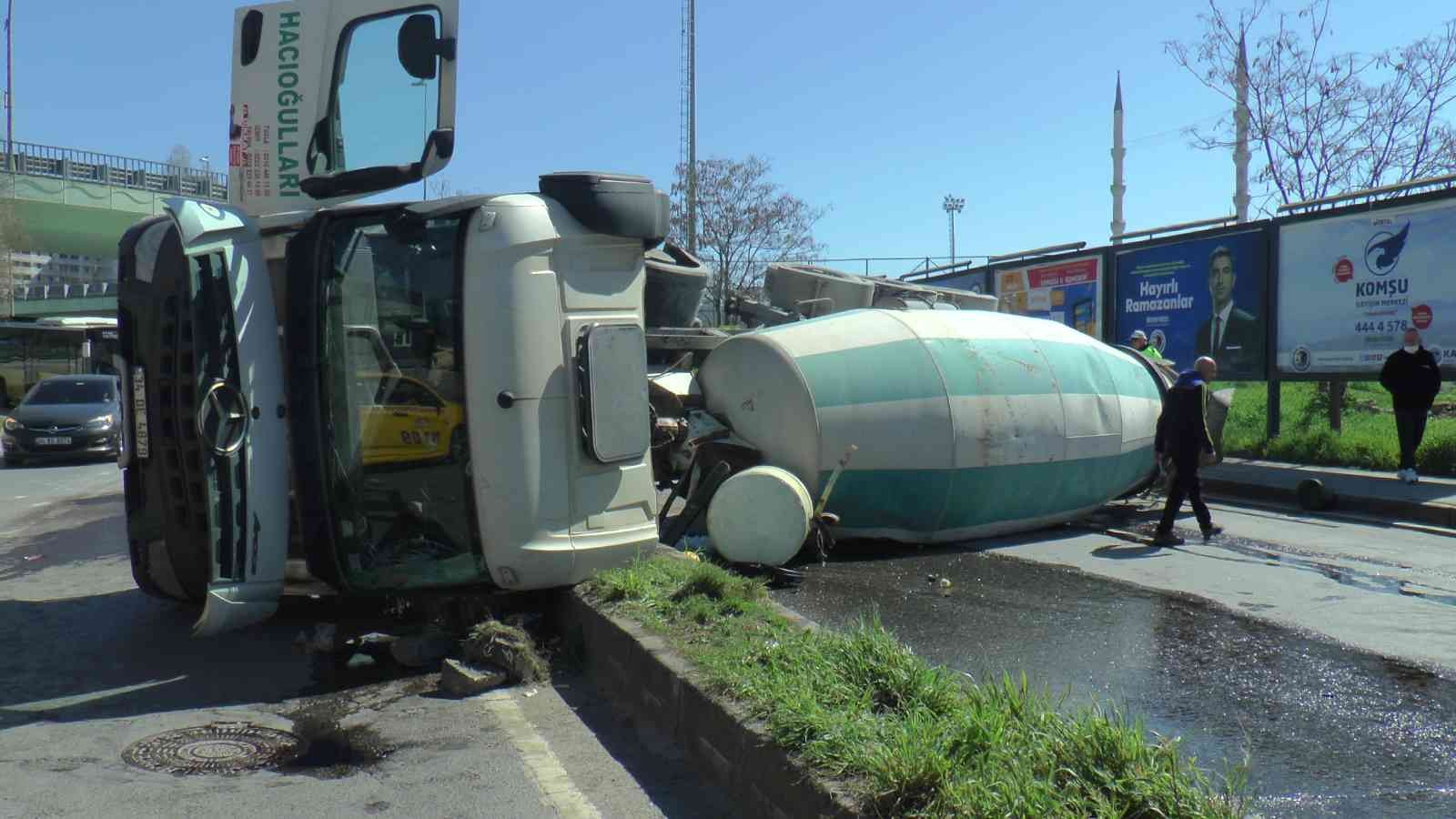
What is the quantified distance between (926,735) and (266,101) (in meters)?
6.28

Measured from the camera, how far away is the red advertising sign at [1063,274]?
1884cm

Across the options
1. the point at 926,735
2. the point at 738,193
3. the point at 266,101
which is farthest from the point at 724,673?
the point at 738,193

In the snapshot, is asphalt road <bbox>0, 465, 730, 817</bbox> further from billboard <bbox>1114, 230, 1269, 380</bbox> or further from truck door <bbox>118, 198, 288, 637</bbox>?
billboard <bbox>1114, 230, 1269, 380</bbox>

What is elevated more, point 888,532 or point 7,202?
point 7,202

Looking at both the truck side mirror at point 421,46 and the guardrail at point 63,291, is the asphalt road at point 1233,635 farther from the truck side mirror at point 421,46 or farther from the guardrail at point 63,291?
the guardrail at point 63,291

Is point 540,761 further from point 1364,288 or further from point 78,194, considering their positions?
point 78,194

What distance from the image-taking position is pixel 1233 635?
6453 mm

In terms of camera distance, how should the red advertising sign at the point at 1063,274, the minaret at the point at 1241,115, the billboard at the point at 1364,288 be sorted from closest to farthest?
the billboard at the point at 1364,288
the red advertising sign at the point at 1063,274
the minaret at the point at 1241,115

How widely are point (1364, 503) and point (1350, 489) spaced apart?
595mm

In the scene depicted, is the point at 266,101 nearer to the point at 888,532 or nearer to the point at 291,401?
the point at 291,401

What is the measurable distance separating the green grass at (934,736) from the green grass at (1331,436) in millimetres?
12185

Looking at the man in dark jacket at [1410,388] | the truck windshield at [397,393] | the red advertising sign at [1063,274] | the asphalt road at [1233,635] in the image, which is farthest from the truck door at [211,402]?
the red advertising sign at [1063,274]

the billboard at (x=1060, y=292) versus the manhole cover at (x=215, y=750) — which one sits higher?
the billboard at (x=1060, y=292)

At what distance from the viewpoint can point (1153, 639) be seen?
6.35 metres
